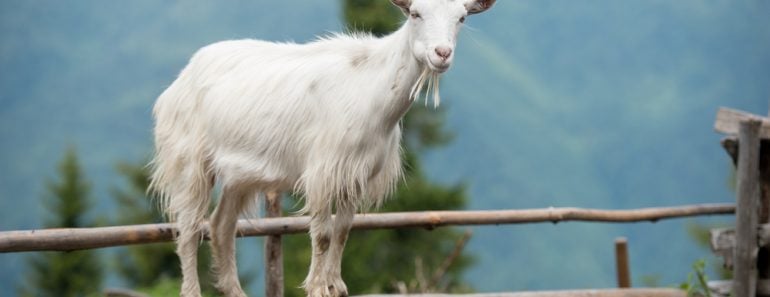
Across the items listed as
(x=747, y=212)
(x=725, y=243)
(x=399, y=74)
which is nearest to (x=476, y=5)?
(x=399, y=74)

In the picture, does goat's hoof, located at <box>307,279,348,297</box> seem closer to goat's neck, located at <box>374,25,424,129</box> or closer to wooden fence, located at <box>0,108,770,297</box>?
goat's neck, located at <box>374,25,424,129</box>

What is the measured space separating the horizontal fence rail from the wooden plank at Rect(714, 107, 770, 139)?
1.13 m

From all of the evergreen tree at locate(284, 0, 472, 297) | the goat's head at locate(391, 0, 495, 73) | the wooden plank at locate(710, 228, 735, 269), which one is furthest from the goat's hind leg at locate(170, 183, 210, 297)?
the evergreen tree at locate(284, 0, 472, 297)

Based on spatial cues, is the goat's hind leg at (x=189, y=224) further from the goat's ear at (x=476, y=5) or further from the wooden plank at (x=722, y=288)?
the wooden plank at (x=722, y=288)

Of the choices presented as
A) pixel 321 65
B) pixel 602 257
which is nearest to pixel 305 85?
pixel 321 65

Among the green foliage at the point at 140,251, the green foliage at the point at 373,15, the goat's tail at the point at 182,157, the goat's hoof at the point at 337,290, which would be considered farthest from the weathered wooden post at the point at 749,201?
the green foliage at the point at 140,251

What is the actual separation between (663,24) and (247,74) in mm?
11713

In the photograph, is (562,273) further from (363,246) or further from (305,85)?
(305,85)

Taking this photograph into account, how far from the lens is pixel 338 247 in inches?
171

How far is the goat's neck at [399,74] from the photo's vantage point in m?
3.99

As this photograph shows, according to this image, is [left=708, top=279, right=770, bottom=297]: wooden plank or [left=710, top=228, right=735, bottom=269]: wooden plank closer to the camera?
[left=708, top=279, right=770, bottom=297]: wooden plank

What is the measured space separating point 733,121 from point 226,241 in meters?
3.41

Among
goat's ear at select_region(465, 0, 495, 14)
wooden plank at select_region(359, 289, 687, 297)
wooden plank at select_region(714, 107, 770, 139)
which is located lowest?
wooden plank at select_region(359, 289, 687, 297)

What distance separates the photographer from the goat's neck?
3.99 metres
